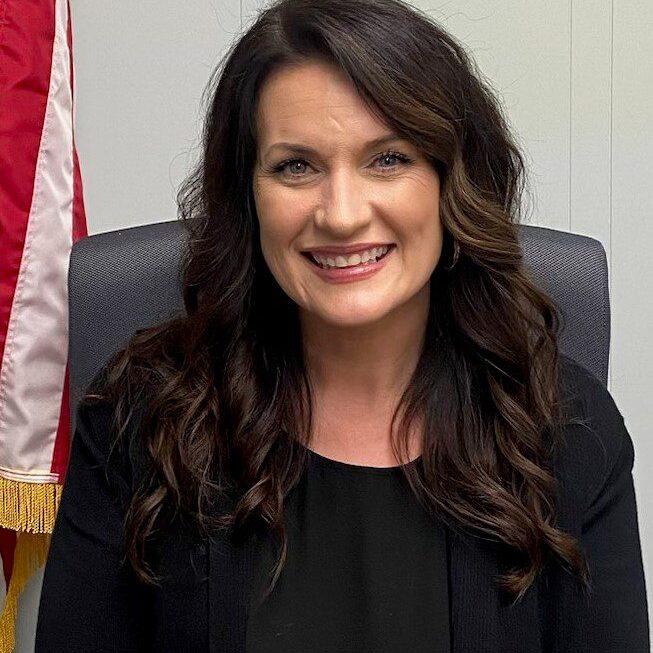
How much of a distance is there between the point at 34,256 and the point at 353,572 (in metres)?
0.70

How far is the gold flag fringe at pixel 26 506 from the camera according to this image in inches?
67.1

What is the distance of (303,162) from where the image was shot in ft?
4.00

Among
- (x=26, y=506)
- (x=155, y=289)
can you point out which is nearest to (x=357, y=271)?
(x=155, y=289)

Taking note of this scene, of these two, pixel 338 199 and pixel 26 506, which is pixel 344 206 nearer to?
pixel 338 199

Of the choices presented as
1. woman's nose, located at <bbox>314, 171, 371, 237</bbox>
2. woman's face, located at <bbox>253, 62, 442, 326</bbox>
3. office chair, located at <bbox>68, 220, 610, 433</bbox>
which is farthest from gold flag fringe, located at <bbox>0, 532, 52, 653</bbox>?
woman's nose, located at <bbox>314, 171, 371, 237</bbox>

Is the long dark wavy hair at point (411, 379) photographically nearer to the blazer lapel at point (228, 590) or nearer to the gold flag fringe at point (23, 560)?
the blazer lapel at point (228, 590)

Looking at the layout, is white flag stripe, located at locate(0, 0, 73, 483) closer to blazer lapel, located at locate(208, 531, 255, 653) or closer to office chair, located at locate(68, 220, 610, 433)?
office chair, located at locate(68, 220, 610, 433)

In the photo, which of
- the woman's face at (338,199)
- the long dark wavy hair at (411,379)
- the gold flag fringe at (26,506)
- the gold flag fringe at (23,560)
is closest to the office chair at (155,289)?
the long dark wavy hair at (411,379)

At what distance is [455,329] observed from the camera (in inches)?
54.7

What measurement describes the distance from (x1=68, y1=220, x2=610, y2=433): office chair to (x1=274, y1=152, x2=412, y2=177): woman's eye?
0.81 feet

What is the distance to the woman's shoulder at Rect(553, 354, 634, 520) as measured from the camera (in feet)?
4.34

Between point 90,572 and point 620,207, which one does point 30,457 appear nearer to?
point 90,572

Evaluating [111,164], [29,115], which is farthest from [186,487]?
[111,164]

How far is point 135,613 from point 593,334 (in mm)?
630
